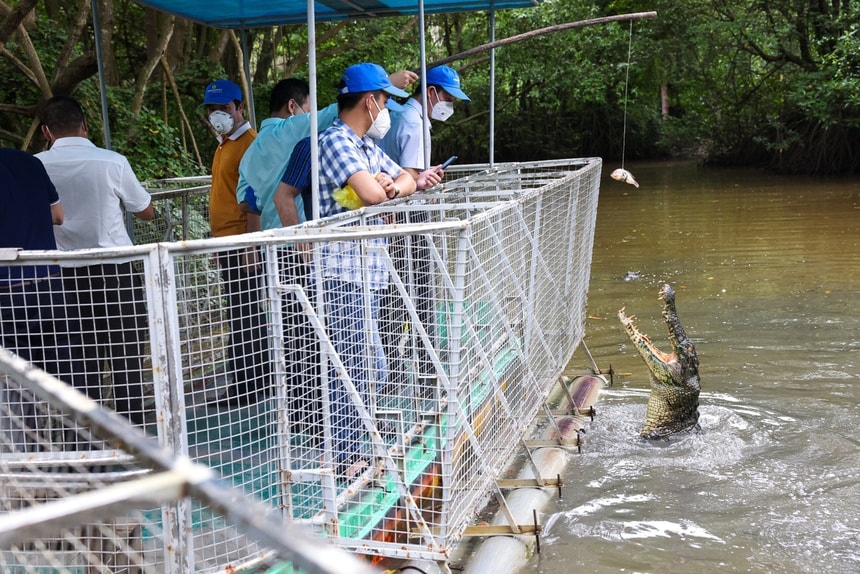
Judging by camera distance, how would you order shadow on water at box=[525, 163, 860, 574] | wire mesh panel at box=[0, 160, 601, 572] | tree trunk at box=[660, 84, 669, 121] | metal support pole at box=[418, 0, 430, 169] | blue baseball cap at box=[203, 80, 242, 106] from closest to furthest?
wire mesh panel at box=[0, 160, 601, 572]
shadow on water at box=[525, 163, 860, 574]
metal support pole at box=[418, 0, 430, 169]
blue baseball cap at box=[203, 80, 242, 106]
tree trunk at box=[660, 84, 669, 121]

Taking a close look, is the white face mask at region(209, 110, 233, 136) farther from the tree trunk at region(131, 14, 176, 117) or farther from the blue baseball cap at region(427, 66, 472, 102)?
the tree trunk at region(131, 14, 176, 117)

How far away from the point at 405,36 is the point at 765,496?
17.7 metres

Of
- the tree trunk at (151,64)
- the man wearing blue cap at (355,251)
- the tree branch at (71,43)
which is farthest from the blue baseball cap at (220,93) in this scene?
Result: the tree trunk at (151,64)

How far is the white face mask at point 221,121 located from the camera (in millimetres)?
5648

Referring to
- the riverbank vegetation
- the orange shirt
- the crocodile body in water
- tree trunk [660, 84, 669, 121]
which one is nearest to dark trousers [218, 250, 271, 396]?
the orange shirt

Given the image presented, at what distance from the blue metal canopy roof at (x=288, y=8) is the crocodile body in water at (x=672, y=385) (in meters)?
2.88

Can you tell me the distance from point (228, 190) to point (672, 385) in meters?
3.50

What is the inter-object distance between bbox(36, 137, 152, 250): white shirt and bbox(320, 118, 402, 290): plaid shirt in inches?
43.3

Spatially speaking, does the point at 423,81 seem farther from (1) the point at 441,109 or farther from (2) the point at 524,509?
(2) the point at 524,509

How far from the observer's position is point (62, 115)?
4.73 metres

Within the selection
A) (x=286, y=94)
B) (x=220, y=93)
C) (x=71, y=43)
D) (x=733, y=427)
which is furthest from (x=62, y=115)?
(x=733, y=427)

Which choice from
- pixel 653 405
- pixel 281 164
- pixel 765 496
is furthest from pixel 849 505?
pixel 281 164

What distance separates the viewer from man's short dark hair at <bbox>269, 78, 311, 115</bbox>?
5.71 m

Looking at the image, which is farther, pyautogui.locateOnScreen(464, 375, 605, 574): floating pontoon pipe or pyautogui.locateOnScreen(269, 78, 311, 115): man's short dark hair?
pyautogui.locateOnScreen(269, 78, 311, 115): man's short dark hair
